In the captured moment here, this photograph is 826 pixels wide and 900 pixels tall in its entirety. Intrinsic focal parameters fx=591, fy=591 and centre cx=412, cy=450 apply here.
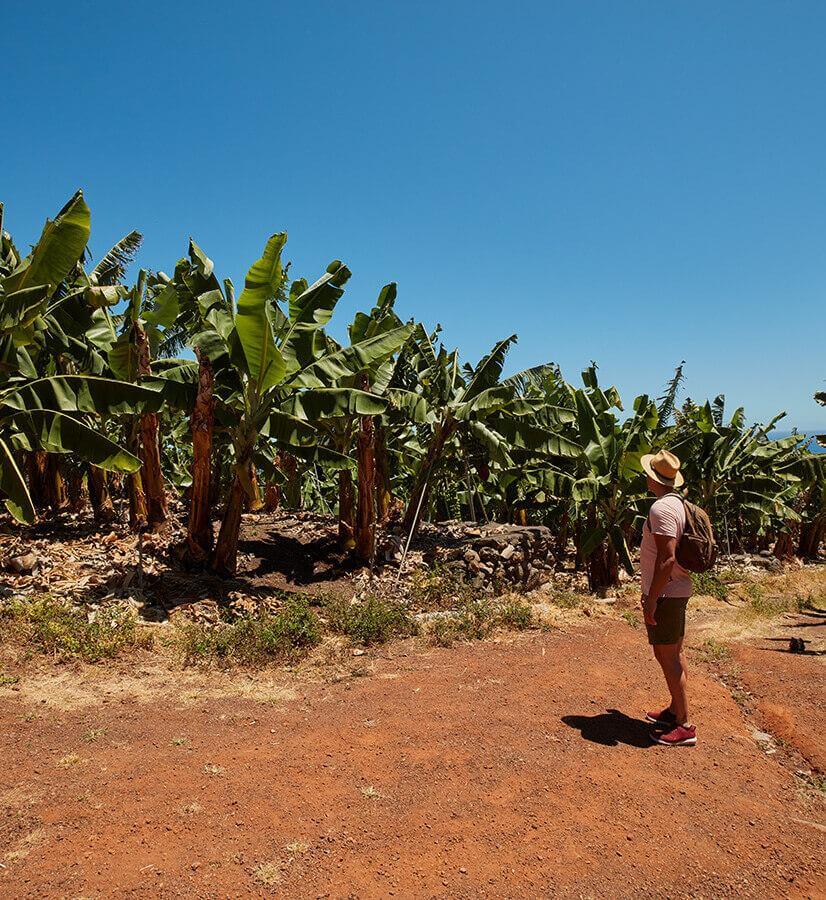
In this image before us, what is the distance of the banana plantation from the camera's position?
842 cm

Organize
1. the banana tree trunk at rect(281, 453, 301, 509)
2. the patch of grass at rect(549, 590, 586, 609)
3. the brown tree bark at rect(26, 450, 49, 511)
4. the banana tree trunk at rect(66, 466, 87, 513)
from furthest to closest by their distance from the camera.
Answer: the banana tree trunk at rect(66, 466, 87, 513), the banana tree trunk at rect(281, 453, 301, 509), the brown tree bark at rect(26, 450, 49, 511), the patch of grass at rect(549, 590, 586, 609)

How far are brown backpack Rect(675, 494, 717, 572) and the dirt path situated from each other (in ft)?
5.05

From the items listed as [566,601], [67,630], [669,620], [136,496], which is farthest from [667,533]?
[136,496]

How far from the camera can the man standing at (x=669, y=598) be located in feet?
15.7

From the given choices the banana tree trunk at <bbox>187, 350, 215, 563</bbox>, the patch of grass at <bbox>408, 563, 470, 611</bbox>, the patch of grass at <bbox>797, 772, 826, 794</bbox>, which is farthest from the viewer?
the patch of grass at <bbox>408, 563, 470, 611</bbox>

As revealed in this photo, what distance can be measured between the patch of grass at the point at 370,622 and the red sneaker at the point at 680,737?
3991mm

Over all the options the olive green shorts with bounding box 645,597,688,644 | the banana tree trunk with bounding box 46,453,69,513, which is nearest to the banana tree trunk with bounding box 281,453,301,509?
the banana tree trunk with bounding box 46,453,69,513

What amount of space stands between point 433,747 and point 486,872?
58.5 inches

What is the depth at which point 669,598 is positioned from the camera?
4.91 m

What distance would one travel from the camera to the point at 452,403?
41.7 ft

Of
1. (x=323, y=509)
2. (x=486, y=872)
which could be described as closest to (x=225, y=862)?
(x=486, y=872)

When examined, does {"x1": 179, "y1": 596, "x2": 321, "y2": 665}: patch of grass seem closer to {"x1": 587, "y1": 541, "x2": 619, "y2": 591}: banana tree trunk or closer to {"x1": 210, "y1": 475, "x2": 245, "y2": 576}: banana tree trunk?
{"x1": 210, "y1": 475, "x2": 245, "y2": 576}: banana tree trunk

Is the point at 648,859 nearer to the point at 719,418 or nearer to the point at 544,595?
the point at 544,595

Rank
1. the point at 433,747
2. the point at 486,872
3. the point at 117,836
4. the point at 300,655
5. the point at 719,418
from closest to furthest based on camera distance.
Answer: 1. the point at 486,872
2. the point at 117,836
3. the point at 433,747
4. the point at 300,655
5. the point at 719,418
